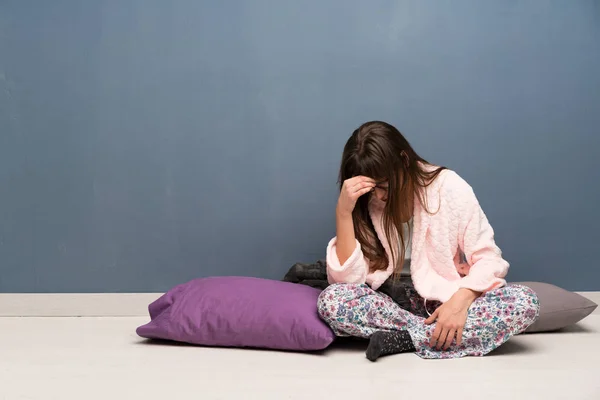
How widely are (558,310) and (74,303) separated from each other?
1719 mm

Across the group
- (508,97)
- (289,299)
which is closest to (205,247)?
(289,299)

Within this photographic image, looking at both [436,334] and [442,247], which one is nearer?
[436,334]

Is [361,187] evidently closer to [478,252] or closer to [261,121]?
[478,252]

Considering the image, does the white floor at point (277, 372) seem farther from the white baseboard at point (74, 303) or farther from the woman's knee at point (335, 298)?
the white baseboard at point (74, 303)

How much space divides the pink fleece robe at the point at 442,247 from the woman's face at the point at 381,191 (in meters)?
0.09

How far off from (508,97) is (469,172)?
32 centimetres

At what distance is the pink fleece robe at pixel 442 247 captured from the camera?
1986 mm

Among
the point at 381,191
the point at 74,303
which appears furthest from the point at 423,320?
the point at 74,303

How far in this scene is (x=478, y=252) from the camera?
1.99 meters

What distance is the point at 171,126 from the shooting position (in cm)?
256

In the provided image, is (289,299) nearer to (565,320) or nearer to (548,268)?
(565,320)

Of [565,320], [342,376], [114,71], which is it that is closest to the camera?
[342,376]

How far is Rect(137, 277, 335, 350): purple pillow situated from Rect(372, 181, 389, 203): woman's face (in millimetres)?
364

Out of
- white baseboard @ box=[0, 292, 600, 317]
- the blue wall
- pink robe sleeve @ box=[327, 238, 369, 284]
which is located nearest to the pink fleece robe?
pink robe sleeve @ box=[327, 238, 369, 284]
